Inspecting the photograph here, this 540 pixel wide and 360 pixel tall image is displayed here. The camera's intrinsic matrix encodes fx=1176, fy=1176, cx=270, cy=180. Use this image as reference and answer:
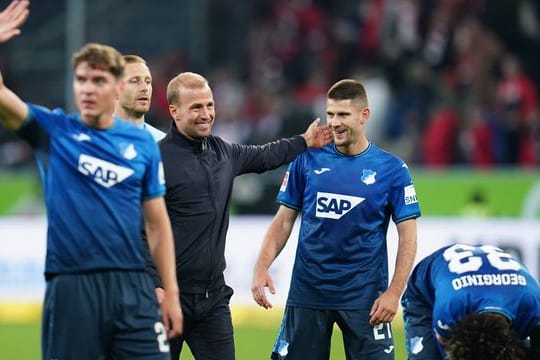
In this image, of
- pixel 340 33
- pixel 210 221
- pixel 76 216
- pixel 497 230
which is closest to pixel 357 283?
pixel 210 221

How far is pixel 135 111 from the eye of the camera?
302 inches

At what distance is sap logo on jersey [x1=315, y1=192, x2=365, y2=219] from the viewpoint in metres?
7.59

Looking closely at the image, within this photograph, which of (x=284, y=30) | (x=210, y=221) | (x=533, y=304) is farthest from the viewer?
(x=284, y=30)

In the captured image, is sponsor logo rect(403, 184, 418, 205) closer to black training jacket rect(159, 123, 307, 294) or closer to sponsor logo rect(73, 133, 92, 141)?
black training jacket rect(159, 123, 307, 294)

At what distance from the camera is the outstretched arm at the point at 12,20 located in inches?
232

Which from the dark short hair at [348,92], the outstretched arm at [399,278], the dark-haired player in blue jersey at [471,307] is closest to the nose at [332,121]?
the dark short hair at [348,92]

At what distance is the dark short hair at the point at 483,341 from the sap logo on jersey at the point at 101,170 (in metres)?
1.88

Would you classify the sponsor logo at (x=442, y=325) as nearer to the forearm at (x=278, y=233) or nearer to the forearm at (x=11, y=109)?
the forearm at (x=278, y=233)

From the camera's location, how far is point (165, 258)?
19.6 feet

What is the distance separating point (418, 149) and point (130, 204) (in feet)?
36.9

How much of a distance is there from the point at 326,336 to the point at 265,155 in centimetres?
124

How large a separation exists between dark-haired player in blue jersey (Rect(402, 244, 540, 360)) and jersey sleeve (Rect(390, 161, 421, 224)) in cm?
49

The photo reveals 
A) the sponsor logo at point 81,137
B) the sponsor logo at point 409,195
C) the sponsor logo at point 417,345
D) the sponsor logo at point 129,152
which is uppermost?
the sponsor logo at point 81,137

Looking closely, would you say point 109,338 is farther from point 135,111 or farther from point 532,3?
point 532,3
